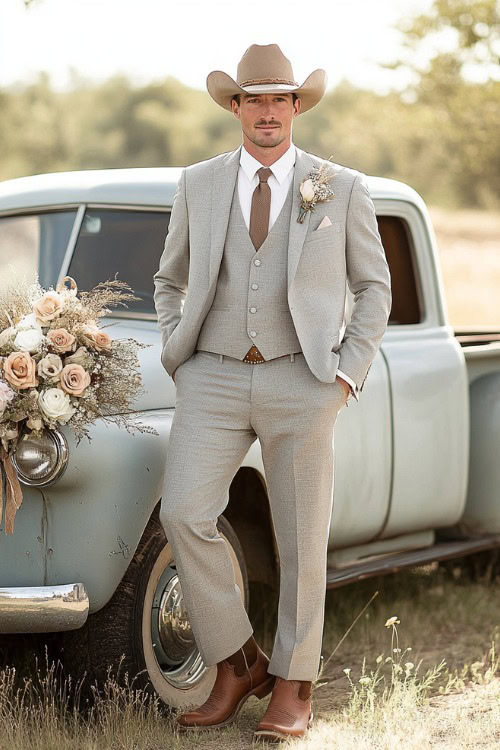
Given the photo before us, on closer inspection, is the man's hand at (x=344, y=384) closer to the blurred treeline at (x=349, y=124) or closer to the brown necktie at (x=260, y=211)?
the brown necktie at (x=260, y=211)

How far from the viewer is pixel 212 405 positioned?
147 inches

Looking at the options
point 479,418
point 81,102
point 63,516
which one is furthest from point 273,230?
point 81,102

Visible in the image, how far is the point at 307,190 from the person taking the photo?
147 inches

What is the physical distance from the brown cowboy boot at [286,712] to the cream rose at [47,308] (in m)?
1.32

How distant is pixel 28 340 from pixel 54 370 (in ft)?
0.40

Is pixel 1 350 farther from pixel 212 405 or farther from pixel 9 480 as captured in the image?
pixel 212 405

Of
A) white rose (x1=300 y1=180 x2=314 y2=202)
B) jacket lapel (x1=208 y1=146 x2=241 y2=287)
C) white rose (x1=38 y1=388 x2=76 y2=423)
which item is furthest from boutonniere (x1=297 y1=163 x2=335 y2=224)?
white rose (x1=38 y1=388 x2=76 y2=423)

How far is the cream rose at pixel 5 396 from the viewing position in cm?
351

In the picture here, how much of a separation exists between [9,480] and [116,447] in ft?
1.11

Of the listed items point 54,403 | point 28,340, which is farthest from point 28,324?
point 54,403

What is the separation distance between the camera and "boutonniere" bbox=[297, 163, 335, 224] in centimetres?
374

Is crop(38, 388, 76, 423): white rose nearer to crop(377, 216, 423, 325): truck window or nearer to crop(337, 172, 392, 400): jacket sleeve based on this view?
crop(337, 172, 392, 400): jacket sleeve

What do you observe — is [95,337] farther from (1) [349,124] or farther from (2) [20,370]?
(1) [349,124]

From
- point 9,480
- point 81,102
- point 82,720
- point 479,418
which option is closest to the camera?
point 9,480
